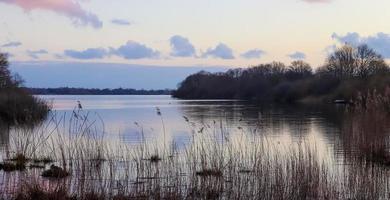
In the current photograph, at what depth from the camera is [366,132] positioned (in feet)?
64.7

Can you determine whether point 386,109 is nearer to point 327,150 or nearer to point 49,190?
point 327,150

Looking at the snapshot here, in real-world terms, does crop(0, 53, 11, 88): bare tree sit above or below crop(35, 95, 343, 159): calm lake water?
above

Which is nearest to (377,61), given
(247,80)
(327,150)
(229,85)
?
(247,80)

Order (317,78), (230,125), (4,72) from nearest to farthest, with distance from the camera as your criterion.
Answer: (230,125) → (4,72) → (317,78)

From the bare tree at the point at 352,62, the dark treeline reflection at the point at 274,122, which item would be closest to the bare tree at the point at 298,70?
the bare tree at the point at 352,62

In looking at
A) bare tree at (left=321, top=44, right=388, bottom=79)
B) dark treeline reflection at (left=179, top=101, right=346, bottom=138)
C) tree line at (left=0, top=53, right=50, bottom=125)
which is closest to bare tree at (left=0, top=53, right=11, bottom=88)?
tree line at (left=0, top=53, right=50, bottom=125)

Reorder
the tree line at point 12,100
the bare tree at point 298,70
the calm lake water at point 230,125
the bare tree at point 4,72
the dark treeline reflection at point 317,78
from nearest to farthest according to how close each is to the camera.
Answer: the calm lake water at point 230,125
the tree line at point 12,100
the bare tree at point 4,72
the dark treeline reflection at point 317,78
the bare tree at point 298,70

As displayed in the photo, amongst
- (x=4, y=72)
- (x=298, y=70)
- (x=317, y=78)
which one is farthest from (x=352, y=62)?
(x=4, y=72)

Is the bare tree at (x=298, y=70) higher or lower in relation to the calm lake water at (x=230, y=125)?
higher

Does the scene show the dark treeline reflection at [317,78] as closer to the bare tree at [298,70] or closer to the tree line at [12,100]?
the bare tree at [298,70]

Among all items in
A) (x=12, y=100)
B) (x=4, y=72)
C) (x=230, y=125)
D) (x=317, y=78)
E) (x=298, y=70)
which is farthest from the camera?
(x=298, y=70)

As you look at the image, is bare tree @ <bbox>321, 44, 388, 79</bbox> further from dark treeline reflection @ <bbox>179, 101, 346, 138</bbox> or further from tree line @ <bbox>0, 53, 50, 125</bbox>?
tree line @ <bbox>0, 53, 50, 125</bbox>

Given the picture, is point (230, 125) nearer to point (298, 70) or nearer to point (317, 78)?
point (317, 78)

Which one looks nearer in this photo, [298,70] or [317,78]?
[317,78]
